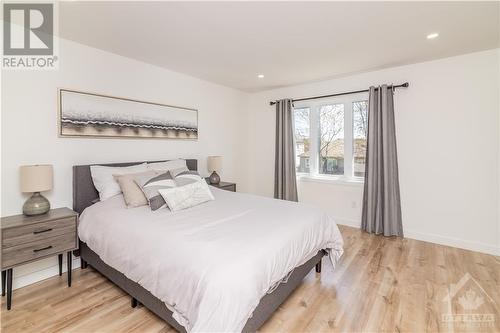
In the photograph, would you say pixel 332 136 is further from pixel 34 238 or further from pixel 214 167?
pixel 34 238

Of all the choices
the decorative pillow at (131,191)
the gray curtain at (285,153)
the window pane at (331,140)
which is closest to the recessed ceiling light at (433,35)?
the window pane at (331,140)

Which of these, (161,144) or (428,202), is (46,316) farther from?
(428,202)

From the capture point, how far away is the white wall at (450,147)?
288 cm

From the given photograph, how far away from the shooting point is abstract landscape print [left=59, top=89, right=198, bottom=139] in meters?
2.55

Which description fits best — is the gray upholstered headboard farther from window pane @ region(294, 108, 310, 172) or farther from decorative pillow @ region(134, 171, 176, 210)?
window pane @ region(294, 108, 310, 172)

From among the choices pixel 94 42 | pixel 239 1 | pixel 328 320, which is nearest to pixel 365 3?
pixel 239 1

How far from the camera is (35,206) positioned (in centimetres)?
213

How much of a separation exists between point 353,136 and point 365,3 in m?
2.32

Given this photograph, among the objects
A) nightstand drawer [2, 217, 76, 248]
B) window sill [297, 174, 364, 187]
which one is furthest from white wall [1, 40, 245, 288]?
window sill [297, 174, 364, 187]

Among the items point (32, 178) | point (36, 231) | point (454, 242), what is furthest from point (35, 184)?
point (454, 242)

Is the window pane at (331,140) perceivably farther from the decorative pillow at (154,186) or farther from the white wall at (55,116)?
the decorative pillow at (154,186)

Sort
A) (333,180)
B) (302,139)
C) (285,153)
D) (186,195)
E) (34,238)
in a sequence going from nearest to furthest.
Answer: (34,238)
(186,195)
(333,180)
(285,153)
(302,139)

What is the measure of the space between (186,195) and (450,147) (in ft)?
11.0

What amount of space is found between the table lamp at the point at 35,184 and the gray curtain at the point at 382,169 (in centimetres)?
386
